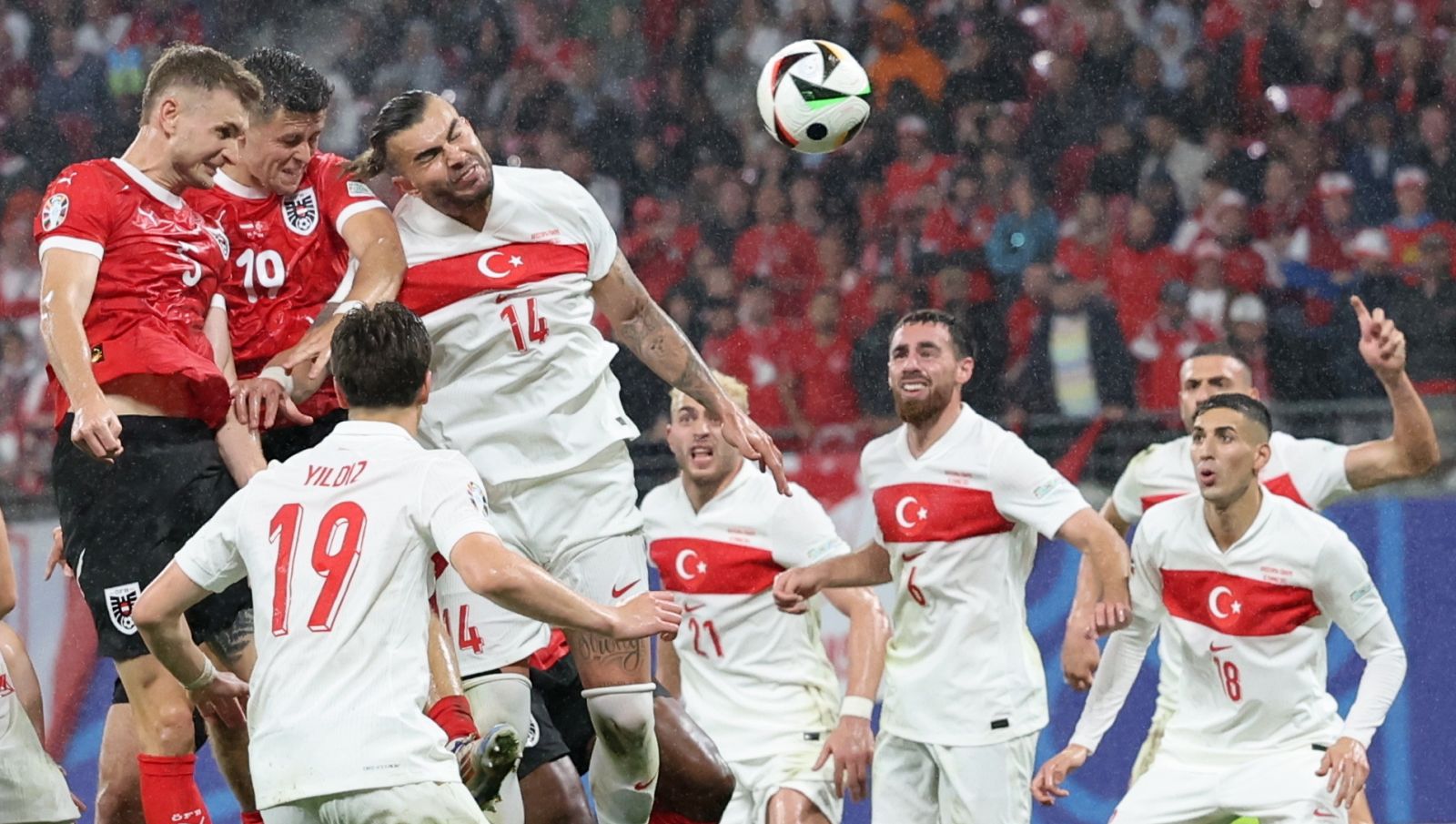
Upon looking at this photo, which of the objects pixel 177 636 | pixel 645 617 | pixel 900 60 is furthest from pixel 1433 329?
pixel 177 636

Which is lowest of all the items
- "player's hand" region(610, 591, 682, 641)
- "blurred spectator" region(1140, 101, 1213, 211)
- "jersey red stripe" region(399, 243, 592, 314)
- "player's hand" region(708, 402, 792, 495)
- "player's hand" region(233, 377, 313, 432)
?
"player's hand" region(610, 591, 682, 641)

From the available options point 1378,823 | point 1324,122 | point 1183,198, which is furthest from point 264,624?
point 1324,122

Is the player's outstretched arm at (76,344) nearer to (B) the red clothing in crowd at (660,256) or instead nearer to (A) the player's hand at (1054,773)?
(A) the player's hand at (1054,773)

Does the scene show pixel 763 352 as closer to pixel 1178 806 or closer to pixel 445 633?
pixel 1178 806

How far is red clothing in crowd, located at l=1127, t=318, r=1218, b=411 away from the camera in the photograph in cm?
924

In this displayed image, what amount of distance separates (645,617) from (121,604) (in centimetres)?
149

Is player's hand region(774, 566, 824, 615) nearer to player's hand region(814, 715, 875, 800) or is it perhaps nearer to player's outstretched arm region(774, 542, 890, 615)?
player's outstretched arm region(774, 542, 890, 615)

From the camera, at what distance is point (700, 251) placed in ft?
34.0

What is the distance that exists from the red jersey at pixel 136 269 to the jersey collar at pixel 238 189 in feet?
0.85

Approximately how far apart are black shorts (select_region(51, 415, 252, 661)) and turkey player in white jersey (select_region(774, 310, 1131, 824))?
85.3 inches

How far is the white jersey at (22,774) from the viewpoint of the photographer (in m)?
4.88

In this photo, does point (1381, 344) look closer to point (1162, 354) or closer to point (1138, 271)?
point (1162, 354)

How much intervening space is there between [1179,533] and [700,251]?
442cm

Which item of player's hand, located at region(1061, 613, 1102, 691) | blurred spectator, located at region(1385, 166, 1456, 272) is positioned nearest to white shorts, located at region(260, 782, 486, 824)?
player's hand, located at region(1061, 613, 1102, 691)
